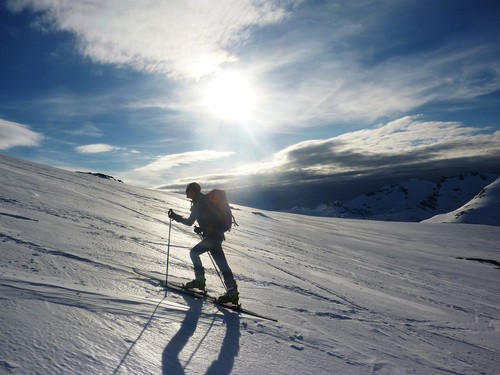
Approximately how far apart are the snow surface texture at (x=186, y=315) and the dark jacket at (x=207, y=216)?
1.22 metres

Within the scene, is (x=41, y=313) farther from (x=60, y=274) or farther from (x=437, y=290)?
(x=437, y=290)

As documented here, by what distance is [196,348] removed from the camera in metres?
4.11

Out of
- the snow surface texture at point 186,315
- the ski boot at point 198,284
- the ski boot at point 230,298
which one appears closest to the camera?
the snow surface texture at point 186,315

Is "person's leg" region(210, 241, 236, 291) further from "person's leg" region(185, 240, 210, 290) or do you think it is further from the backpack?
the backpack

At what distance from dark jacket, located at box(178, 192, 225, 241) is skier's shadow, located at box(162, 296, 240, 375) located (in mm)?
1415

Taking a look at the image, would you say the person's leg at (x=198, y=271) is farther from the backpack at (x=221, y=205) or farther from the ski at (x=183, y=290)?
the backpack at (x=221, y=205)

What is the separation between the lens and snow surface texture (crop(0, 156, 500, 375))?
3.57 m

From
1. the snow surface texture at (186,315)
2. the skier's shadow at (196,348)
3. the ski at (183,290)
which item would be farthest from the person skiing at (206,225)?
the skier's shadow at (196,348)

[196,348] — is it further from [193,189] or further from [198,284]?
[193,189]

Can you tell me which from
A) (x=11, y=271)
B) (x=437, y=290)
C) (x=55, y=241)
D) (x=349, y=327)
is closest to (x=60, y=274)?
(x=11, y=271)

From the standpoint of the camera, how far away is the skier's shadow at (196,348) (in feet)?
11.8

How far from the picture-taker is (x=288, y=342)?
4.88 meters

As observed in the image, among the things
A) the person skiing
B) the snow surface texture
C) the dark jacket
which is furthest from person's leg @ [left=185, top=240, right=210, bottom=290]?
the snow surface texture

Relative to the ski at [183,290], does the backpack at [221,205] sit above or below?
above
